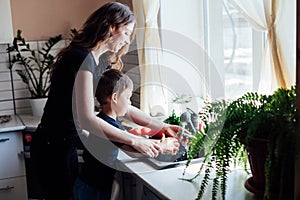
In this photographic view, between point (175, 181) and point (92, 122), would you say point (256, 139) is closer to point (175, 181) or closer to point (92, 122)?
point (175, 181)

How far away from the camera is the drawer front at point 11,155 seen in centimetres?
273

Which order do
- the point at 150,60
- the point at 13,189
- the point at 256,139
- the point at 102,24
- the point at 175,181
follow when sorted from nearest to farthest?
the point at 256,139 < the point at 175,181 < the point at 102,24 < the point at 150,60 < the point at 13,189

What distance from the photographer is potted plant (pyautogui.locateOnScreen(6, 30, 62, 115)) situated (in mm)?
3123

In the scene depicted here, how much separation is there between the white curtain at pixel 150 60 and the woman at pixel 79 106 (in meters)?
0.55

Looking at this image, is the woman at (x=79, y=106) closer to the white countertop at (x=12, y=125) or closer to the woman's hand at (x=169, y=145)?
the woman's hand at (x=169, y=145)

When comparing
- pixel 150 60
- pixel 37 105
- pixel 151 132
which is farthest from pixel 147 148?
pixel 37 105

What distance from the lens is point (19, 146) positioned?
9.11ft

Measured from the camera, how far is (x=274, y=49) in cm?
162

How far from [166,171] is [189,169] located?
3.7 inches

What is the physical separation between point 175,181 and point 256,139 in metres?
0.37

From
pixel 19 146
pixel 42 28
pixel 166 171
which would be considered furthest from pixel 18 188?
pixel 166 171

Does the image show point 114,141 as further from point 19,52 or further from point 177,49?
point 19,52

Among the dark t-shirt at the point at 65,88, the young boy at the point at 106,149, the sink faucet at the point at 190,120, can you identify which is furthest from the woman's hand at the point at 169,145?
the dark t-shirt at the point at 65,88

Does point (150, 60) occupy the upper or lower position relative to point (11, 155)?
upper
